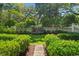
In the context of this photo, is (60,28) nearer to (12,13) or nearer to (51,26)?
(51,26)

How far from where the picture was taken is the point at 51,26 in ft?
10.9

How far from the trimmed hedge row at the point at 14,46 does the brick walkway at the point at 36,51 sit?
82 mm

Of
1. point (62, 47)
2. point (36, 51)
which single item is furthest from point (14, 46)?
point (62, 47)

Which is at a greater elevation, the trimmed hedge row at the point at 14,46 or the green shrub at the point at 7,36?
the green shrub at the point at 7,36

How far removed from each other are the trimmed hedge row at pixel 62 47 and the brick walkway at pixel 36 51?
0.08 meters

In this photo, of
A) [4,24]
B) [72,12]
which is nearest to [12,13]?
[4,24]

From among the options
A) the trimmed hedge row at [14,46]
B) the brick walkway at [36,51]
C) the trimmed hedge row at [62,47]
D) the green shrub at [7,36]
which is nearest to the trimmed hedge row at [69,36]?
the trimmed hedge row at [62,47]

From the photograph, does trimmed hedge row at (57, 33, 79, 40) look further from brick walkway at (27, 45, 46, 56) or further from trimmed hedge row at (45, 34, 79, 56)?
brick walkway at (27, 45, 46, 56)

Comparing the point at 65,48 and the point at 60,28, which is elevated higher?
the point at 60,28

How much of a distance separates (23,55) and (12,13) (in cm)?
57

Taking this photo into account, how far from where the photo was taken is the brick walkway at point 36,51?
3301 mm

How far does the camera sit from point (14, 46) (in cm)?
325

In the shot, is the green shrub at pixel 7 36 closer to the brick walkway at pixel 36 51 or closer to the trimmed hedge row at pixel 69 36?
the brick walkway at pixel 36 51

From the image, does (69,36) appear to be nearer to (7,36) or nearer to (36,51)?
(36,51)
